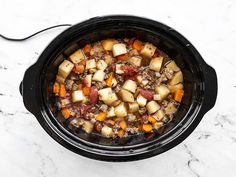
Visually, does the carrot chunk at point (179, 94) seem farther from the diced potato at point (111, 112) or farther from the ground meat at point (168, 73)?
the diced potato at point (111, 112)

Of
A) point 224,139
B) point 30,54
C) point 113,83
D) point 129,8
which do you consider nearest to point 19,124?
point 30,54

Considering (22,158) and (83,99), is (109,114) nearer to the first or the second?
(83,99)

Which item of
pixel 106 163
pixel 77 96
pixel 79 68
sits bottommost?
pixel 106 163

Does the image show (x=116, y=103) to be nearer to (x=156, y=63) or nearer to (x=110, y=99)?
(x=110, y=99)

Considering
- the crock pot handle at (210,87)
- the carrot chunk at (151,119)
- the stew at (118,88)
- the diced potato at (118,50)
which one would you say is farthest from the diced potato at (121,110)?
the crock pot handle at (210,87)

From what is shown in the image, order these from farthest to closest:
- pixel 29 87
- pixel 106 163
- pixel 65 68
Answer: pixel 106 163
pixel 65 68
pixel 29 87

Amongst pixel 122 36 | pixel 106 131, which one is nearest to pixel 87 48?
pixel 122 36

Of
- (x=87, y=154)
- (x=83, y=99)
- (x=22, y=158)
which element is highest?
(x=83, y=99)
